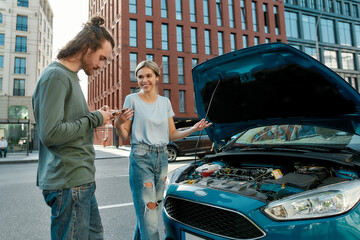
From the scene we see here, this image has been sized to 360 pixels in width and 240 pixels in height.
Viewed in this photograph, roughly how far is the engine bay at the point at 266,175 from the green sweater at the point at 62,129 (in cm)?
91

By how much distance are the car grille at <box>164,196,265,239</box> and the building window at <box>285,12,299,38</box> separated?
34.8 metres

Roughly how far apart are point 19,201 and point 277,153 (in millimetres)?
4644

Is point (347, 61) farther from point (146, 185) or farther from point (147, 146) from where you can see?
point (146, 185)

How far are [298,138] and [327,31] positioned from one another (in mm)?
38551

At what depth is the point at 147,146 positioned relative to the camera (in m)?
2.09

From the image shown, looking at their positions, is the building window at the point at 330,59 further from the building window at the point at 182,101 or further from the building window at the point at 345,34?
the building window at the point at 182,101

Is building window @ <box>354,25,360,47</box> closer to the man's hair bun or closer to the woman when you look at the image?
the woman

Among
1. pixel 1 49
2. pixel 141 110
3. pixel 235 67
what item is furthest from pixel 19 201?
pixel 1 49

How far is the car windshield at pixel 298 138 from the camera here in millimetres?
2310

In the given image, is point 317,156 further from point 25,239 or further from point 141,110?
point 25,239

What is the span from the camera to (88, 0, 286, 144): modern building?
2411 centimetres

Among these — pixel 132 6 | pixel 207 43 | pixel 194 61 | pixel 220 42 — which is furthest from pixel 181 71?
pixel 132 6

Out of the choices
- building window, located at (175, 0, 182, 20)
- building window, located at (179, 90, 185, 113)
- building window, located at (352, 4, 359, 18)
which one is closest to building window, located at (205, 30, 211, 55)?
building window, located at (175, 0, 182, 20)

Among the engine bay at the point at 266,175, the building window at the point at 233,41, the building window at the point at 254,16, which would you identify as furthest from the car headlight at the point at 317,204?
the building window at the point at 254,16
